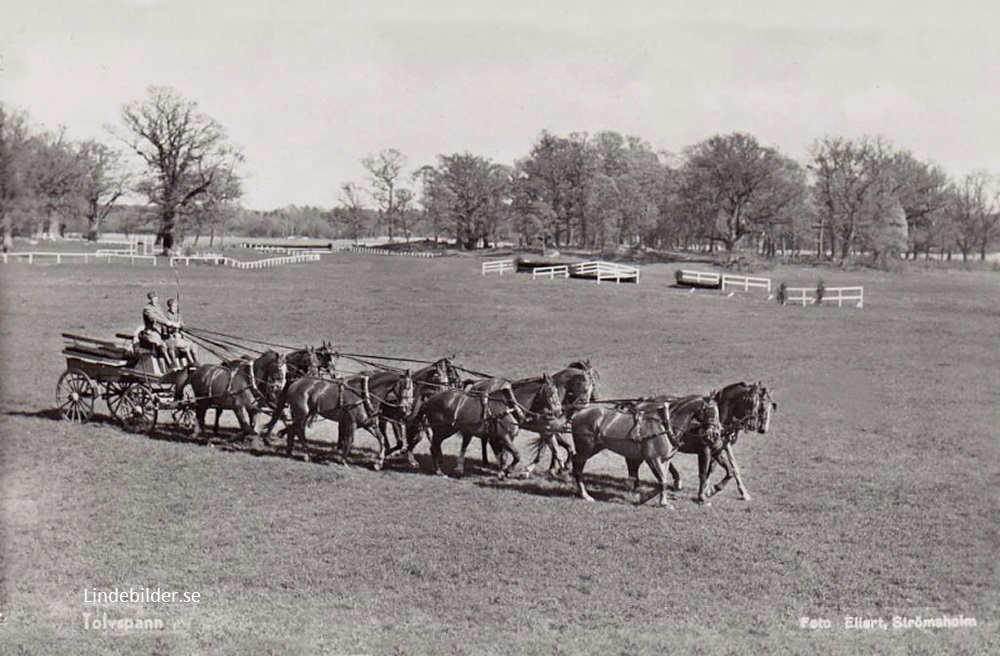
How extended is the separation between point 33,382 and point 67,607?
12.2 m

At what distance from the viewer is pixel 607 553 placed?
972 centimetres

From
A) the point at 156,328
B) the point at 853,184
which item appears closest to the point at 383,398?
the point at 156,328

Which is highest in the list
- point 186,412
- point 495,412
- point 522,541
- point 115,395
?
point 495,412

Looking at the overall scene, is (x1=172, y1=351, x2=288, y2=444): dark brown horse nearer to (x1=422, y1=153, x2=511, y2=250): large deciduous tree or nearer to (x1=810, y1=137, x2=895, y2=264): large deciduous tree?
(x1=810, y1=137, x2=895, y2=264): large deciduous tree

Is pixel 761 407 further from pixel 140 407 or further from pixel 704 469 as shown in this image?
pixel 140 407

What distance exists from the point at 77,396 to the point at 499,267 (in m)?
34.2

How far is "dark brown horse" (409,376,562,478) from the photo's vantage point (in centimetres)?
1259

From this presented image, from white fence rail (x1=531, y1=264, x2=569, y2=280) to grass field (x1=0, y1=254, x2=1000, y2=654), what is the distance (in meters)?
24.0

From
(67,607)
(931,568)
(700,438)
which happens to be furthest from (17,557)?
(931,568)

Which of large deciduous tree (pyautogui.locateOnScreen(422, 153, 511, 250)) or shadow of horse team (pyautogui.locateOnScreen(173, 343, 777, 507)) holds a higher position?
large deciduous tree (pyautogui.locateOnScreen(422, 153, 511, 250))

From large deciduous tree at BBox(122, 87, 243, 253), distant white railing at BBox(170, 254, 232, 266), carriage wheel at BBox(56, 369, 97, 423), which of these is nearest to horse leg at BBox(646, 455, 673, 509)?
carriage wheel at BBox(56, 369, 97, 423)

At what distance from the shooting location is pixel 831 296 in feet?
121

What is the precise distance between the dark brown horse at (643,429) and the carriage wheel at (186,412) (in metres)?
7.19

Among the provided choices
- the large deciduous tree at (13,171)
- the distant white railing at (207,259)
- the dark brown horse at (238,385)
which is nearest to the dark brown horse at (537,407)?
the dark brown horse at (238,385)
